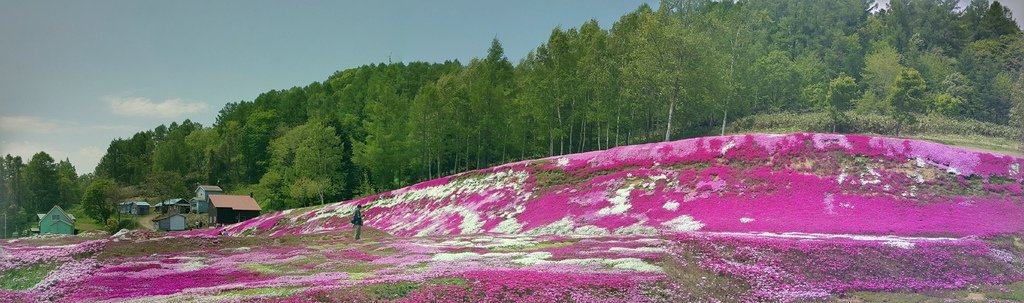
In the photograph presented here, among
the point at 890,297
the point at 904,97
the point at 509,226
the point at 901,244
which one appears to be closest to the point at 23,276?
the point at 509,226

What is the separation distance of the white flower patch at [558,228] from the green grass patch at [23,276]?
24.9 m

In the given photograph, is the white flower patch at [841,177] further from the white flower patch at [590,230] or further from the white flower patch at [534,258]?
the white flower patch at [534,258]

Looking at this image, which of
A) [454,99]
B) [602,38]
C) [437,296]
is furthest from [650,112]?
[437,296]

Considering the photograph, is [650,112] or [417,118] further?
[417,118]

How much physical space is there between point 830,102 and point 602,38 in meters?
45.8

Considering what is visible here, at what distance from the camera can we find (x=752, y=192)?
38.8 m

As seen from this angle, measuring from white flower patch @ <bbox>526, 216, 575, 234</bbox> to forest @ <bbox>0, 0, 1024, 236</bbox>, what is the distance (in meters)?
25.1

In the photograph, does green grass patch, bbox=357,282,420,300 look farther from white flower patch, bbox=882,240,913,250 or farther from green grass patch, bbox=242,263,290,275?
white flower patch, bbox=882,240,913,250

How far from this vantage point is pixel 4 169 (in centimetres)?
1747

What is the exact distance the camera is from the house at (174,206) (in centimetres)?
12444

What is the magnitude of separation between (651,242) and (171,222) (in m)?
98.3

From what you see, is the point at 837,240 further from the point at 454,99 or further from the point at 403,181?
the point at 403,181

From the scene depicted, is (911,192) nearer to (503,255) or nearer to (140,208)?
(503,255)

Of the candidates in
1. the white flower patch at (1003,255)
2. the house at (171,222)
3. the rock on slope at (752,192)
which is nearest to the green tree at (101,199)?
the house at (171,222)
